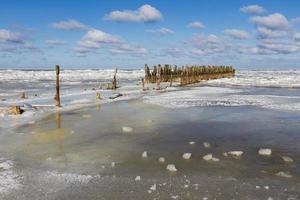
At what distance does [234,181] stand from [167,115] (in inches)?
355

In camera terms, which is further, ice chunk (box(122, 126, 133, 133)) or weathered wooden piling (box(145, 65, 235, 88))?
weathered wooden piling (box(145, 65, 235, 88))

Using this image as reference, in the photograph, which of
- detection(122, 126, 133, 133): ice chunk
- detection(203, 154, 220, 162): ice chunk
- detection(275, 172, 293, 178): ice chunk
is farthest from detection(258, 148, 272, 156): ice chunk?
detection(122, 126, 133, 133): ice chunk

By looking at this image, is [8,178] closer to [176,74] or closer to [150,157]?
[150,157]

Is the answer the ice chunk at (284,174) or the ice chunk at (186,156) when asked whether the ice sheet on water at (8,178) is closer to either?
the ice chunk at (186,156)

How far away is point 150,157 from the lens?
27.8 feet

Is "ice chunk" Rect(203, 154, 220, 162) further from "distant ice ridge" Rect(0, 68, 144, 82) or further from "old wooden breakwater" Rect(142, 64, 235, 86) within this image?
"distant ice ridge" Rect(0, 68, 144, 82)

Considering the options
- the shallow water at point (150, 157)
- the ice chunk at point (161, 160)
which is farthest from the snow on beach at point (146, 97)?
the ice chunk at point (161, 160)

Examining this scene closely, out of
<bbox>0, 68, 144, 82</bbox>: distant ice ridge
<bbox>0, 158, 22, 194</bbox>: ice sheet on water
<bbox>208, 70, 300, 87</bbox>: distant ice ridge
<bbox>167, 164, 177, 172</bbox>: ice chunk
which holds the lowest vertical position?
<bbox>0, 68, 144, 82</bbox>: distant ice ridge

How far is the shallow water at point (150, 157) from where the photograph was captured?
20.3 feet

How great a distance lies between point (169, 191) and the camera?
240 inches

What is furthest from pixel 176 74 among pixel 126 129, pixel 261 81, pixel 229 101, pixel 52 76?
pixel 52 76

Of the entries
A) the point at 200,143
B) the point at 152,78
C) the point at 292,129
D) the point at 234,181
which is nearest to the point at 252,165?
the point at 234,181

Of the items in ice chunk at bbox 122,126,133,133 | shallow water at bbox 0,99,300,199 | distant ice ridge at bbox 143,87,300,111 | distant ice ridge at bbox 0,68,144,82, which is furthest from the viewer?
distant ice ridge at bbox 0,68,144,82

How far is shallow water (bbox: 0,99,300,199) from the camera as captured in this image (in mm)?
6184
